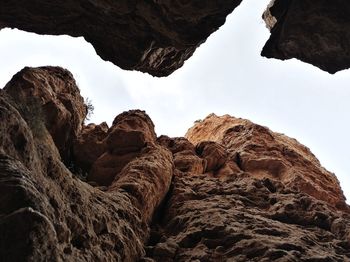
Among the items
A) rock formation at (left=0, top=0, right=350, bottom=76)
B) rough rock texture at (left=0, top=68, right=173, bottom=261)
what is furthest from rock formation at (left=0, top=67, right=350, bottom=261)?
rock formation at (left=0, top=0, right=350, bottom=76)

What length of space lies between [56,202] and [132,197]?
230 inches

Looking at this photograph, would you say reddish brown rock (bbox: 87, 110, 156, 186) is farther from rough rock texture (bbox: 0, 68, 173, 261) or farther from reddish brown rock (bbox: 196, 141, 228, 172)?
reddish brown rock (bbox: 196, 141, 228, 172)

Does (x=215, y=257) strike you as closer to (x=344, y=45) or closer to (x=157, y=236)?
(x=157, y=236)

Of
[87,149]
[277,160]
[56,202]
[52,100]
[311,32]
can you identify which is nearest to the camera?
[56,202]

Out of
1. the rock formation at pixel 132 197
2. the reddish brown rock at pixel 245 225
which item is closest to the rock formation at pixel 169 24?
the rock formation at pixel 132 197

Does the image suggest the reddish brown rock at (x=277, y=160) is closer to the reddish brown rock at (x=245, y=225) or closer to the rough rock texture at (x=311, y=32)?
the reddish brown rock at (x=245, y=225)

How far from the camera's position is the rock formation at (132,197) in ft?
29.8

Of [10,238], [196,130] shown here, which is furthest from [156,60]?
[196,130]

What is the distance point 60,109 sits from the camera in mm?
17734

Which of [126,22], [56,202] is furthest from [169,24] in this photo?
[56,202]

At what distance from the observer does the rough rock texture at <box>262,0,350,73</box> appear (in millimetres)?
15719

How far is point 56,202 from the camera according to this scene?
10.9m

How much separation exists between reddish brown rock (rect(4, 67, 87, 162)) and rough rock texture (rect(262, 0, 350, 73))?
7804 millimetres

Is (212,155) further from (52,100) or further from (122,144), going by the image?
(52,100)
